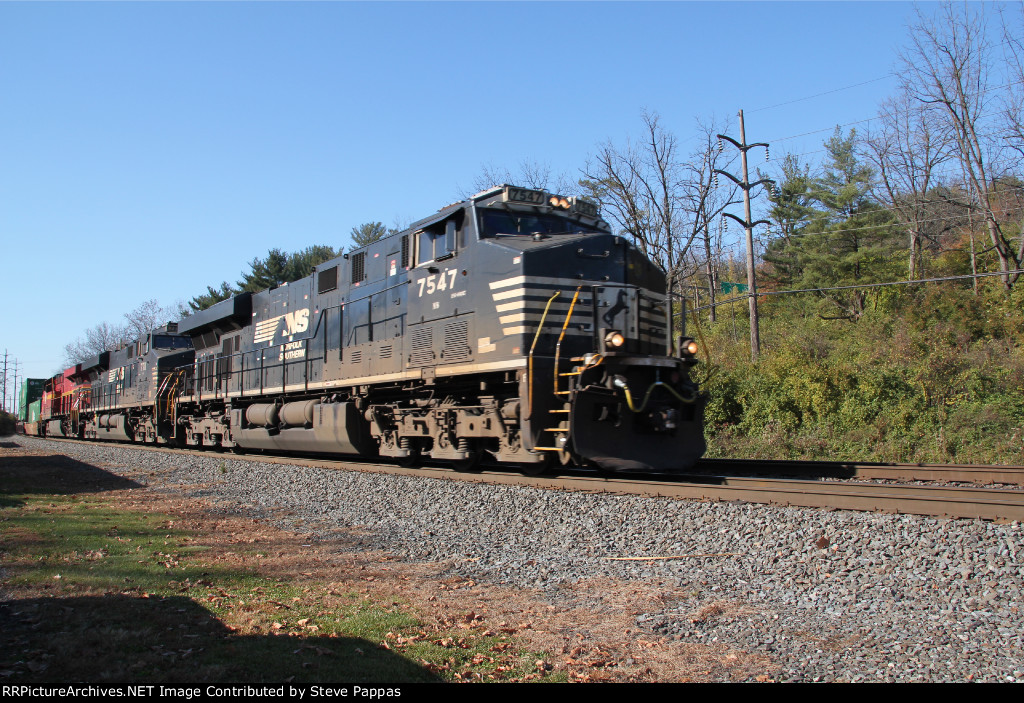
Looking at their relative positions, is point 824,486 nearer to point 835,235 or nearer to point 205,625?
point 205,625

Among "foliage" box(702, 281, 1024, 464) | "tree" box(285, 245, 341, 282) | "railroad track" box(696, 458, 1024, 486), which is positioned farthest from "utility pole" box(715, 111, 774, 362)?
"tree" box(285, 245, 341, 282)

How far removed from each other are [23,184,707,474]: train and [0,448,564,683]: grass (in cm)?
398

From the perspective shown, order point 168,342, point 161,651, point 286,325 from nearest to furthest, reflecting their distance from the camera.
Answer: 1. point 161,651
2. point 286,325
3. point 168,342

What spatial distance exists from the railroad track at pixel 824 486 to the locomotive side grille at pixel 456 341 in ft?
5.78

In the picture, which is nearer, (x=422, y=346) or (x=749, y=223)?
(x=422, y=346)

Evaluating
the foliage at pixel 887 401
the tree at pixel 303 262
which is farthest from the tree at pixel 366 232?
the foliage at pixel 887 401

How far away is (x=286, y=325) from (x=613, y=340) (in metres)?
9.76

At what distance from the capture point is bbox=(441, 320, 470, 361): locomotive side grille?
33.5ft

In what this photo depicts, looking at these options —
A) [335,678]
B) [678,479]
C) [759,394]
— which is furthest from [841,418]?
[335,678]

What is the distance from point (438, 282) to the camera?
1093 cm

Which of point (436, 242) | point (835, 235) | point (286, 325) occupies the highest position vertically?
point (835, 235)

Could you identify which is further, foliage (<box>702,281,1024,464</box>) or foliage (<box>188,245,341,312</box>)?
foliage (<box>188,245,341,312</box>)

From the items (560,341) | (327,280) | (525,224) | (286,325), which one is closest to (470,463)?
(560,341)

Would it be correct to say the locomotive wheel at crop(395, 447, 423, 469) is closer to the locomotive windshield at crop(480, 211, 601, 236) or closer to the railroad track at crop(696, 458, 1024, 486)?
the locomotive windshield at crop(480, 211, 601, 236)
